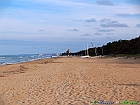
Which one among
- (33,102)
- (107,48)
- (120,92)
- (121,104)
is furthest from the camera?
(107,48)

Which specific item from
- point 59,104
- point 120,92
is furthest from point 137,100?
point 59,104

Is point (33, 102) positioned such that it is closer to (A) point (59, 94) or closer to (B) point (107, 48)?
(A) point (59, 94)

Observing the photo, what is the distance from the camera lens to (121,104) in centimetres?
657

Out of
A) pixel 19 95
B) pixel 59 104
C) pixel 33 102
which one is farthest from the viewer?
pixel 19 95

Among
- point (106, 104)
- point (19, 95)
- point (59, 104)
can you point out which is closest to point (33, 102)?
point (59, 104)

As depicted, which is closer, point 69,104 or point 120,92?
point 69,104

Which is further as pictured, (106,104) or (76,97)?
(76,97)

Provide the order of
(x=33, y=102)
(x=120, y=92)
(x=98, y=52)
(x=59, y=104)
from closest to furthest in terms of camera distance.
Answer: (x=59, y=104), (x=33, y=102), (x=120, y=92), (x=98, y=52)

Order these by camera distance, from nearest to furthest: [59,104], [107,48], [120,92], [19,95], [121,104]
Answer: [121,104], [59,104], [120,92], [19,95], [107,48]

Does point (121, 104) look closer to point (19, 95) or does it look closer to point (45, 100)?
point (45, 100)

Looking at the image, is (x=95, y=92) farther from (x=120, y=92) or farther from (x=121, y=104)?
(x=121, y=104)

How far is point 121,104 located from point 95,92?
2084 mm

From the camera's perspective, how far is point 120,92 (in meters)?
8.34

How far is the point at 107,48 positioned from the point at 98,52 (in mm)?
6440
